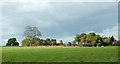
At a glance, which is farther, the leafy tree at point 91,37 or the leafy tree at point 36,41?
the leafy tree at point 36,41

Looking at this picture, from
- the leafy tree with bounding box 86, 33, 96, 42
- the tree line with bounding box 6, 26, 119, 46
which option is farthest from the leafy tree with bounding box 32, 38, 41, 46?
the leafy tree with bounding box 86, 33, 96, 42

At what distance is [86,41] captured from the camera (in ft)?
211

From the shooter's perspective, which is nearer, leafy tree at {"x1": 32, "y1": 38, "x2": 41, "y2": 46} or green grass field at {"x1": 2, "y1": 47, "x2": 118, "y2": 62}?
green grass field at {"x1": 2, "y1": 47, "x2": 118, "y2": 62}

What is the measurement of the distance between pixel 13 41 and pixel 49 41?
72.1 ft

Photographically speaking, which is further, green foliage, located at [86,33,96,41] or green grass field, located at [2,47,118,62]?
green foliage, located at [86,33,96,41]

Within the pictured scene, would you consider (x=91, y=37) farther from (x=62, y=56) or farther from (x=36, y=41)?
(x=62, y=56)

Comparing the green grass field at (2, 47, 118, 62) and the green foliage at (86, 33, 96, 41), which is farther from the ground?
the green foliage at (86, 33, 96, 41)

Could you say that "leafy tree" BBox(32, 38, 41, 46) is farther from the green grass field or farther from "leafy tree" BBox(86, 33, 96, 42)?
the green grass field

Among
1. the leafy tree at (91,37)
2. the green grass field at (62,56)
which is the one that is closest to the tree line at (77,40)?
the leafy tree at (91,37)

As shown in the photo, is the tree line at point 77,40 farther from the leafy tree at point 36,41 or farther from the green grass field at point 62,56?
the green grass field at point 62,56

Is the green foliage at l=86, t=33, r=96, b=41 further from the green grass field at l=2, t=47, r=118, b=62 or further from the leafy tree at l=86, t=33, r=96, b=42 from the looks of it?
the green grass field at l=2, t=47, r=118, b=62

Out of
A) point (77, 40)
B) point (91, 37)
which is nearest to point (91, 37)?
point (91, 37)

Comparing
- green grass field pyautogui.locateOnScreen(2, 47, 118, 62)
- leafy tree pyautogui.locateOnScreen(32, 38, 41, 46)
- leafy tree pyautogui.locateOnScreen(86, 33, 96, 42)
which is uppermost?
leafy tree pyautogui.locateOnScreen(86, 33, 96, 42)

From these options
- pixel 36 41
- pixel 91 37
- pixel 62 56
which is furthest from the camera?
pixel 36 41
